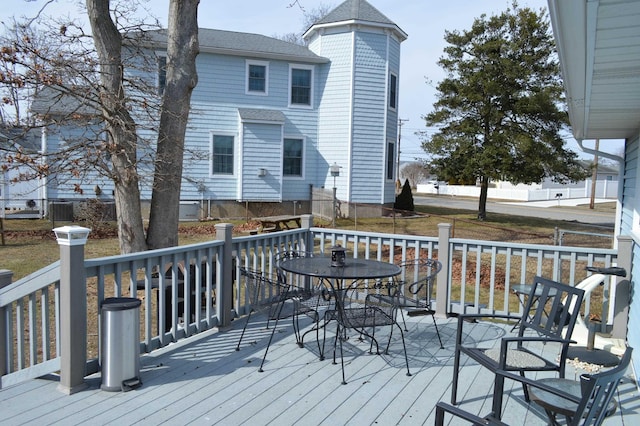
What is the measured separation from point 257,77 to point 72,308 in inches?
603

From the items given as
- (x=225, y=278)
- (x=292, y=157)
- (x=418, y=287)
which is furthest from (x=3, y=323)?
(x=292, y=157)

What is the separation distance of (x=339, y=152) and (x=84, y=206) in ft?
29.0

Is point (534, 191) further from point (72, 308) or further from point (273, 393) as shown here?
point (72, 308)

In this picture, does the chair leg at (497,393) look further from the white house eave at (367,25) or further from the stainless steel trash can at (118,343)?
the white house eave at (367,25)

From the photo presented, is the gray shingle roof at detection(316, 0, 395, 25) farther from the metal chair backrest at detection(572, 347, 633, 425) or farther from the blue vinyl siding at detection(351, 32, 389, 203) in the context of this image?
the metal chair backrest at detection(572, 347, 633, 425)

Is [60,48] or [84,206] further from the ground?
[60,48]

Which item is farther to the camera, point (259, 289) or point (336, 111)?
point (336, 111)

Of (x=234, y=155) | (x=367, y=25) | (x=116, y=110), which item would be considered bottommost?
(x=116, y=110)

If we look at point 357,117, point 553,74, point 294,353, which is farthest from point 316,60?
point 294,353

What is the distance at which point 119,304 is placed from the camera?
3348 millimetres

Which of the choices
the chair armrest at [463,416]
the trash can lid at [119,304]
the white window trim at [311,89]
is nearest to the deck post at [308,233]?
the trash can lid at [119,304]

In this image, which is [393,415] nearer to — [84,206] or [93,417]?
[93,417]

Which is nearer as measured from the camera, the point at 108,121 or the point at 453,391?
the point at 453,391

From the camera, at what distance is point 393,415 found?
10.3 ft
